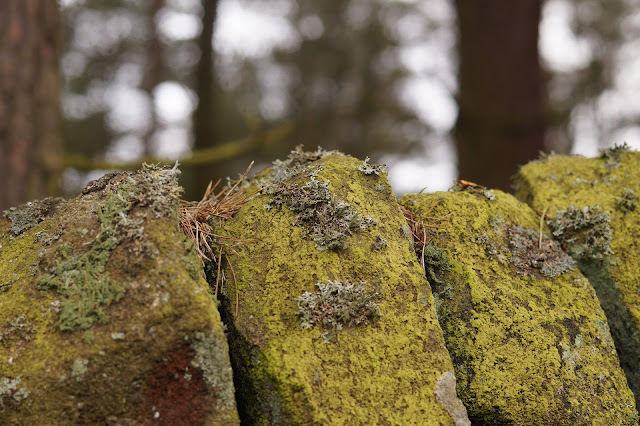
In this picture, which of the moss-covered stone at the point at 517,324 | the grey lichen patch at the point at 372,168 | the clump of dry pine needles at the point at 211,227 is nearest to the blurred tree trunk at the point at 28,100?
the clump of dry pine needles at the point at 211,227

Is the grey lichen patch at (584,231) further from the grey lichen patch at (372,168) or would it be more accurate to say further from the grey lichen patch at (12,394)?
the grey lichen patch at (12,394)

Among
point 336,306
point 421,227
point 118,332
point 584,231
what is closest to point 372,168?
point 421,227

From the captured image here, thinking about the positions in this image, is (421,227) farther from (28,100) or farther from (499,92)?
(28,100)

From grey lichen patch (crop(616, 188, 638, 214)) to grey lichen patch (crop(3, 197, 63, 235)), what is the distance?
9.67 feet

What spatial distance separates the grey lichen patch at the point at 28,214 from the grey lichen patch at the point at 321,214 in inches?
40.6

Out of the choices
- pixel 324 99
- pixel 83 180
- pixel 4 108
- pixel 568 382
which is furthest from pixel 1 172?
pixel 324 99

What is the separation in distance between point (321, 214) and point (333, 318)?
489 millimetres

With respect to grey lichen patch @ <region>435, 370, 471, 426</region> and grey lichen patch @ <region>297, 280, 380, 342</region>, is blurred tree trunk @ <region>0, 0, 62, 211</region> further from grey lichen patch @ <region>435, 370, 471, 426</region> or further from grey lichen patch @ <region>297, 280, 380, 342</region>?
grey lichen patch @ <region>435, 370, 471, 426</region>

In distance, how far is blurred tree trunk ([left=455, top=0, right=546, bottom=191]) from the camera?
574 cm

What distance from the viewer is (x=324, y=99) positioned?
1864 centimetres

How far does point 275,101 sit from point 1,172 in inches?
591

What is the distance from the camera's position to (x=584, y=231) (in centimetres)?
255

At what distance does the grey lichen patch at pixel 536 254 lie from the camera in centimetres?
234

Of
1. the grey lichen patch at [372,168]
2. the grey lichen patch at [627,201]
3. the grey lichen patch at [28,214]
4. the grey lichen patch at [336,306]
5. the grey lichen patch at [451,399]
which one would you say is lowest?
the grey lichen patch at [451,399]
